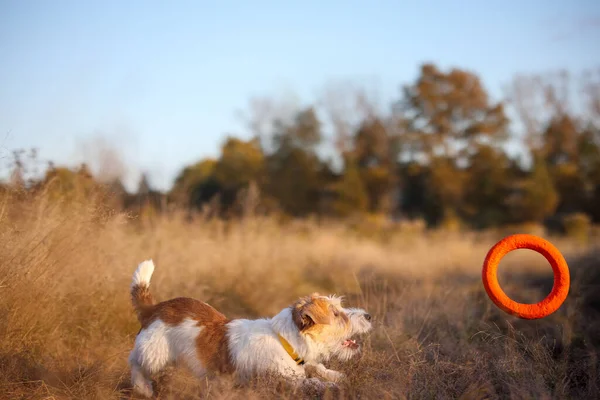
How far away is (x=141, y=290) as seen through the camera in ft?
20.0

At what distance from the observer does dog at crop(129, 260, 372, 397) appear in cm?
550

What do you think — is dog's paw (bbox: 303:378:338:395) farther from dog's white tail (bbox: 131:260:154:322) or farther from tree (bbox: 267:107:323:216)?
tree (bbox: 267:107:323:216)

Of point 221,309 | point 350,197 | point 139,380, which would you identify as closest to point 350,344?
point 139,380

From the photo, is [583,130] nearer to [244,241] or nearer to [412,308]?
[244,241]

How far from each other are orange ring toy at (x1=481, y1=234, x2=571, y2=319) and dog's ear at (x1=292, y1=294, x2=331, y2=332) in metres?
1.86

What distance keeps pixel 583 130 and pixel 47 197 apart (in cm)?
3529

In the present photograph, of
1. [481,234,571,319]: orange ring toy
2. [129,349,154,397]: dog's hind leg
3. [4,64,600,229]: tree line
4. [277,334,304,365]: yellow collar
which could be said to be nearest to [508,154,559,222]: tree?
[4,64,600,229]: tree line

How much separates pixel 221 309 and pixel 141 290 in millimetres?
3521

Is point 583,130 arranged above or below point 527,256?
above

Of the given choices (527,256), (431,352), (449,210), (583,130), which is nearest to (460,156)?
(449,210)

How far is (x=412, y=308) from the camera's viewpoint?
8.49m

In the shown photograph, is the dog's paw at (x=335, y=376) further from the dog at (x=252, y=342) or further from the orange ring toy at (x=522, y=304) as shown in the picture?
the orange ring toy at (x=522, y=304)

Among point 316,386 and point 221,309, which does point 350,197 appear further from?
point 316,386

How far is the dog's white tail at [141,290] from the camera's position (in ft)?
19.9
